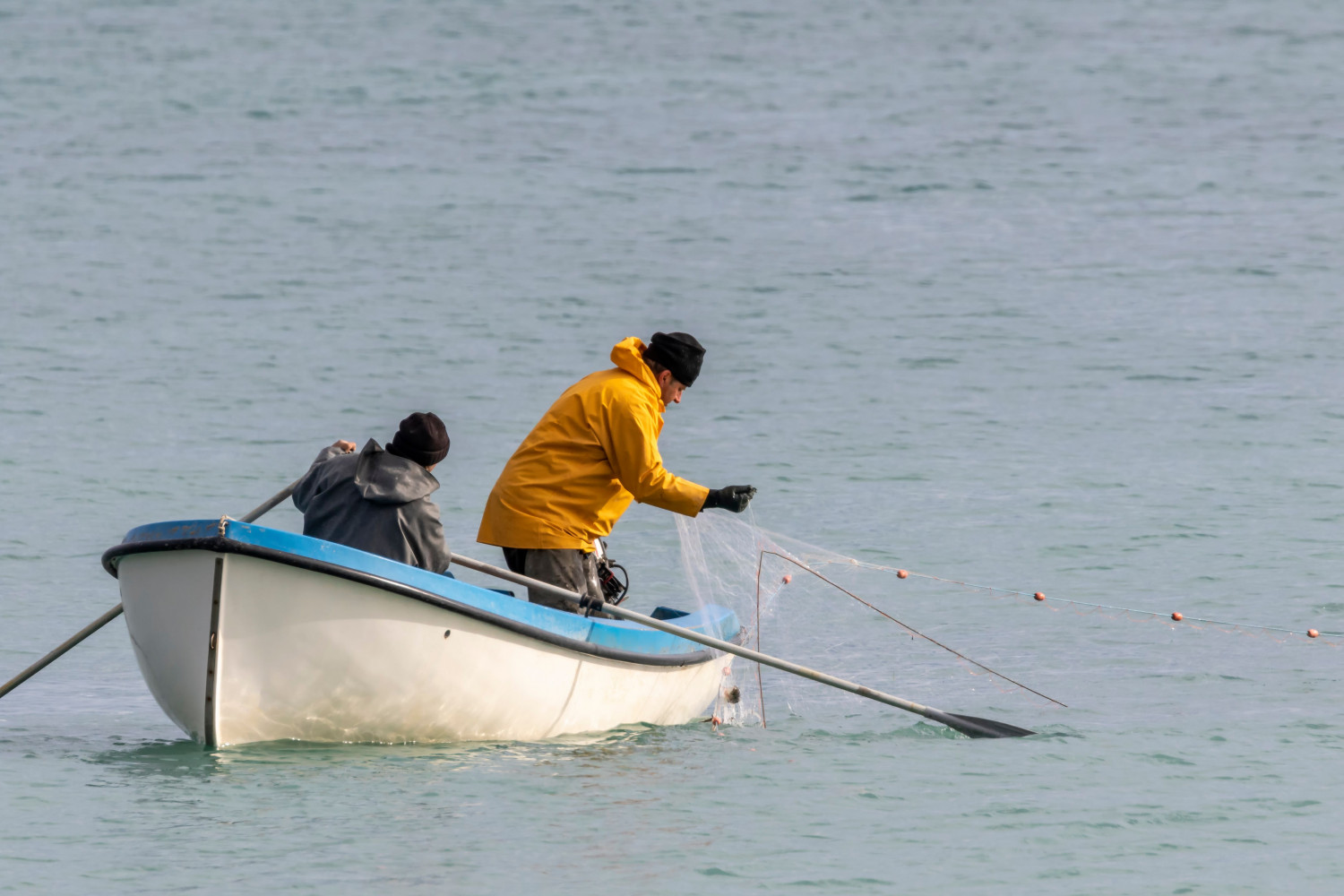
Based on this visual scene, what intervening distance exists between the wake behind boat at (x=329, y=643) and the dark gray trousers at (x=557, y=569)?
217 millimetres

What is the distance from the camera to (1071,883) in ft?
20.0

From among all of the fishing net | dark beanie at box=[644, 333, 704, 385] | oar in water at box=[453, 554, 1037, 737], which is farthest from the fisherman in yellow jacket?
the fishing net

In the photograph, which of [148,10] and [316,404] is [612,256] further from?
[148,10]

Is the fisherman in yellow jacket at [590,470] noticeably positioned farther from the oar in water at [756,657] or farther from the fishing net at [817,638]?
the fishing net at [817,638]

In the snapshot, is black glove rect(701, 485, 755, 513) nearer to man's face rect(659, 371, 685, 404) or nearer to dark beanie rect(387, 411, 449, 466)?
man's face rect(659, 371, 685, 404)

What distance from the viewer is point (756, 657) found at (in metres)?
7.82

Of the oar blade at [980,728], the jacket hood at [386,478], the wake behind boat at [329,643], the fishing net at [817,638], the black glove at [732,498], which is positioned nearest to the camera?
the wake behind boat at [329,643]

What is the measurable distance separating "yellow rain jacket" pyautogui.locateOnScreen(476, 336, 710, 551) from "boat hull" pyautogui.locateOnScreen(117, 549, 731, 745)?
1.89 feet

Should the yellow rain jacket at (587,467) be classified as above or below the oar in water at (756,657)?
above

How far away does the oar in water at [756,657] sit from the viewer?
7566 millimetres

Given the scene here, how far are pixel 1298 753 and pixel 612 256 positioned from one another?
21.9 metres

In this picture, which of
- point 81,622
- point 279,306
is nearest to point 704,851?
point 81,622

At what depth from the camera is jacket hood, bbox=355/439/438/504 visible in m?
7.01

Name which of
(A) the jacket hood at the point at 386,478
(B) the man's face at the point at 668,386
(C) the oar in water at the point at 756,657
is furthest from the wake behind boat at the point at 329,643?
(B) the man's face at the point at 668,386
